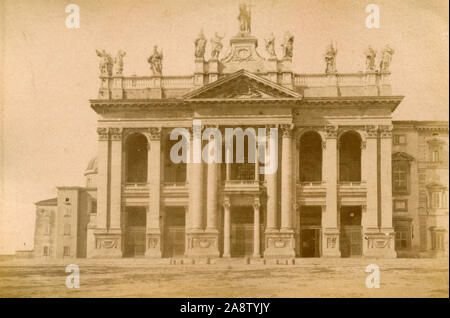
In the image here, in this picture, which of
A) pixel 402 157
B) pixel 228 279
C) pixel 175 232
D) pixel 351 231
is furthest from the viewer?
pixel 402 157

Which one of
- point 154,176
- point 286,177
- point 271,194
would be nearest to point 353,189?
point 286,177

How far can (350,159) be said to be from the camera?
2066 inches

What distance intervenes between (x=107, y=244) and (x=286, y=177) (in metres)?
12.8

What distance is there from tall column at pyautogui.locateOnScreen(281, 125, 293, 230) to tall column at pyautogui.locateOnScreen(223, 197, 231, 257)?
3566mm

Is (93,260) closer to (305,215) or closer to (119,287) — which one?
(119,287)

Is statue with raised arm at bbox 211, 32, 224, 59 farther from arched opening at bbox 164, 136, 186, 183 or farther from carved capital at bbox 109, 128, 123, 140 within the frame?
carved capital at bbox 109, 128, 123, 140

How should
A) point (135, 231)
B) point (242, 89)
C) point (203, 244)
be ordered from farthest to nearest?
point (135, 231) → point (242, 89) → point (203, 244)

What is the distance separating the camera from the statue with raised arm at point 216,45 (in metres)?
49.7

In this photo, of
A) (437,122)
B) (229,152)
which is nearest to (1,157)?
(229,152)

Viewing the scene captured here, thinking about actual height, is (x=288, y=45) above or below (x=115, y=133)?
above

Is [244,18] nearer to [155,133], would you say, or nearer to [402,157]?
[155,133]

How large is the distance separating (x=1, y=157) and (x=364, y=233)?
23.6 metres

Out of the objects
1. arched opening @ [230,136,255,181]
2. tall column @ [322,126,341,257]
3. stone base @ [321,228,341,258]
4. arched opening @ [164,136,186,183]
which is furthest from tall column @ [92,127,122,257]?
tall column @ [322,126,341,257]

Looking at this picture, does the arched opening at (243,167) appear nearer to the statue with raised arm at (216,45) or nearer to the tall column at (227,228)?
the tall column at (227,228)
